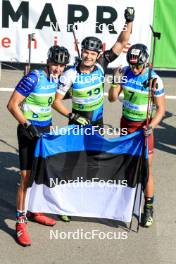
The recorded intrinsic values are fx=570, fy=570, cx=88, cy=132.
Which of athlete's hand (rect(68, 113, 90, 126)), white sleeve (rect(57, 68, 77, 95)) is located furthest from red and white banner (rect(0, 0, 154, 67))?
athlete's hand (rect(68, 113, 90, 126))

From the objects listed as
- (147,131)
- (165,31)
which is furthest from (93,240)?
(165,31)

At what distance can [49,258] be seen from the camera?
6.68 m

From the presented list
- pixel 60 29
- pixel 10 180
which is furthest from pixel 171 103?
pixel 10 180

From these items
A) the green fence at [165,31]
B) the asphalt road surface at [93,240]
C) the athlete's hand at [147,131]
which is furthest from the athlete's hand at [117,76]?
the green fence at [165,31]

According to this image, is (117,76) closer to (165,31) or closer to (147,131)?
(147,131)

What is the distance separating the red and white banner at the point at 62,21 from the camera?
13531 millimetres

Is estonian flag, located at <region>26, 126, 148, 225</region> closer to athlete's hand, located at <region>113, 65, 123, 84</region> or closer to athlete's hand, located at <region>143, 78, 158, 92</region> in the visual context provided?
athlete's hand, located at <region>143, 78, 158, 92</region>

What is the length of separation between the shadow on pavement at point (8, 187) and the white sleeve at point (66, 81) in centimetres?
175

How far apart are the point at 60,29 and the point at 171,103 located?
3.31 m

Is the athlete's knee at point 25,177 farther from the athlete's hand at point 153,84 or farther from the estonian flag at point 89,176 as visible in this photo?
the athlete's hand at point 153,84

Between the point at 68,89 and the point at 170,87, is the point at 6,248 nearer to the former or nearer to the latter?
the point at 68,89

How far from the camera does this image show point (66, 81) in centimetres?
748

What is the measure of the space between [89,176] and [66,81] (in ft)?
4.21

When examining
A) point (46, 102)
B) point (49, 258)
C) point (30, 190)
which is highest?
point (46, 102)
